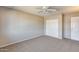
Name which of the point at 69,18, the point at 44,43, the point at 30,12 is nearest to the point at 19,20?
the point at 30,12

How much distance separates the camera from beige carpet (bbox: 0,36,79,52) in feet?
6.41

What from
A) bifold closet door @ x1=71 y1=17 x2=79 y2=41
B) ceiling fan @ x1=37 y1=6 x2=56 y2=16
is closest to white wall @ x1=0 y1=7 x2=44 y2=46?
ceiling fan @ x1=37 y1=6 x2=56 y2=16

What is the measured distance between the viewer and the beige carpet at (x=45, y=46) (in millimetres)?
1953

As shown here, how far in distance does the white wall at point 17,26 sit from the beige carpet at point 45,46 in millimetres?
140

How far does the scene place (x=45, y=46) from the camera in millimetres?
2012

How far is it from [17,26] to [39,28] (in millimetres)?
Result: 523

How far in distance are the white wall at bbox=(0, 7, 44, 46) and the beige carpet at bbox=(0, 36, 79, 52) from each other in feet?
0.46

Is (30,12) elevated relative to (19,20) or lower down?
elevated

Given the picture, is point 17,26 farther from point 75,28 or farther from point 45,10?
point 75,28

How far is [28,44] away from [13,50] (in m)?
0.35

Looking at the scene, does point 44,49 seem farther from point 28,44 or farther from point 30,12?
point 30,12

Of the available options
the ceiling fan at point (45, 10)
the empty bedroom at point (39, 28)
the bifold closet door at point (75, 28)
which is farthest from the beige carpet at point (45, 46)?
the ceiling fan at point (45, 10)
